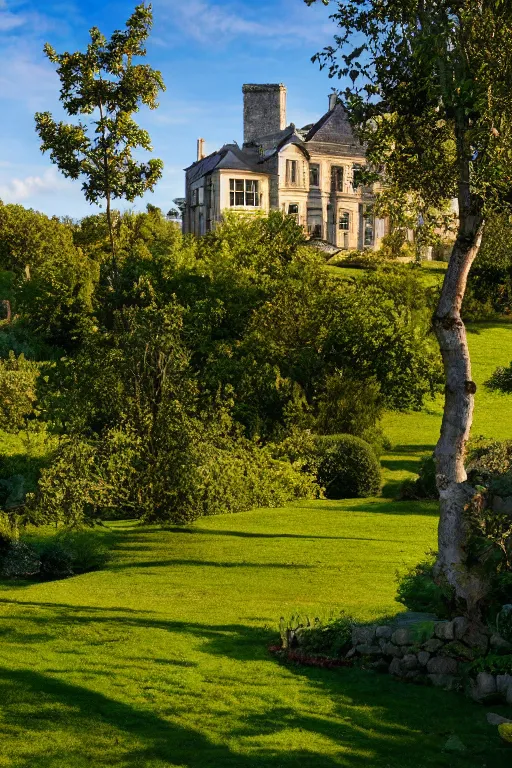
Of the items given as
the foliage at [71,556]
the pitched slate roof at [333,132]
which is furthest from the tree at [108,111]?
the pitched slate roof at [333,132]

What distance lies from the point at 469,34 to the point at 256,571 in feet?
49.5

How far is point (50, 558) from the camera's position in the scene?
3184 centimetres

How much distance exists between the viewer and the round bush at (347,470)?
147ft

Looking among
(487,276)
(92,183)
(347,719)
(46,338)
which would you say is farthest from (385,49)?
(46,338)

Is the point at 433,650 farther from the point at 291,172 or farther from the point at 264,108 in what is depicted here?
the point at 264,108

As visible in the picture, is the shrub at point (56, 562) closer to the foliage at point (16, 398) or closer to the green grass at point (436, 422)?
the green grass at point (436, 422)

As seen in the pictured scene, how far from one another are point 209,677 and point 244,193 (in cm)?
8198

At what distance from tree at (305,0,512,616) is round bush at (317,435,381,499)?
24.8m

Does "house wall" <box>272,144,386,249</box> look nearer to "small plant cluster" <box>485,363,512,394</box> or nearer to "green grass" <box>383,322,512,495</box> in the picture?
"green grass" <box>383,322,512,495</box>

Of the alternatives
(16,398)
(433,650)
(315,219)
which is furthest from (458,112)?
(315,219)

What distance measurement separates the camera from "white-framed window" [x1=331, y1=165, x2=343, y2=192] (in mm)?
101000

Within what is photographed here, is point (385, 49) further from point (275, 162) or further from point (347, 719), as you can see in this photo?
point (275, 162)

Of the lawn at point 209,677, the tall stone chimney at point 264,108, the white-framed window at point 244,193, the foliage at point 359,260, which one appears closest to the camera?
the lawn at point 209,677

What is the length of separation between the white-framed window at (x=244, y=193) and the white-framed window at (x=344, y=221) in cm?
994
